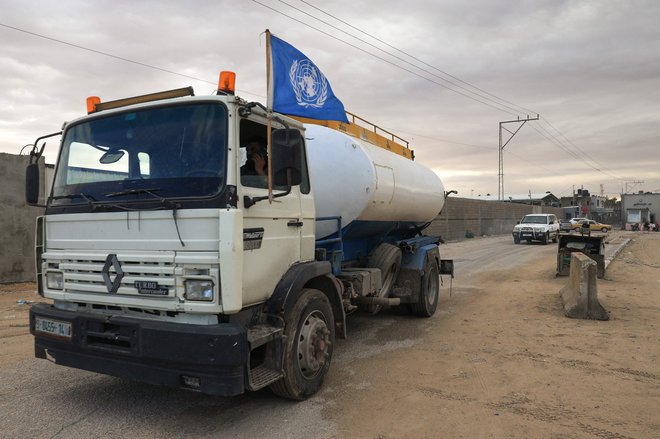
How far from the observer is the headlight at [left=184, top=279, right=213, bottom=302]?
3.40 metres

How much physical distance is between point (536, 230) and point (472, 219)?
26.1 feet

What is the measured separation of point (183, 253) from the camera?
3.48m

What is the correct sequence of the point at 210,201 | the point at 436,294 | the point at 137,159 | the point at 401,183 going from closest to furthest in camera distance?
the point at 210,201
the point at 137,159
the point at 401,183
the point at 436,294

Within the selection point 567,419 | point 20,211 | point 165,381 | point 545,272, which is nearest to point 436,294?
point 567,419

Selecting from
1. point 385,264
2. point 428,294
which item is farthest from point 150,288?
point 428,294

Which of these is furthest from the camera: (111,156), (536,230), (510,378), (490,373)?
(536,230)

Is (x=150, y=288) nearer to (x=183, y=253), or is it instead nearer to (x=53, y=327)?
(x=183, y=253)

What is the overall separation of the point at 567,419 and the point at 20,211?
11338mm

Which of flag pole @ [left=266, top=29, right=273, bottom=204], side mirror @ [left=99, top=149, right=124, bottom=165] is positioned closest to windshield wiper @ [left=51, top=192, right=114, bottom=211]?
side mirror @ [left=99, top=149, right=124, bottom=165]

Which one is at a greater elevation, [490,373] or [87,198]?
[87,198]

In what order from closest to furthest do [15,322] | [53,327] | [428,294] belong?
1. [53,327]
2. [15,322]
3. [428,294]

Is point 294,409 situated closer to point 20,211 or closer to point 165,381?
point 165,381

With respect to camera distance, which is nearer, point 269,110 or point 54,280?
point 269,110

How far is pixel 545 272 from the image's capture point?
47.1 feet
